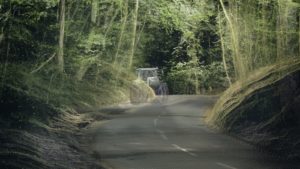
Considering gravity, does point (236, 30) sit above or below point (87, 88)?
above

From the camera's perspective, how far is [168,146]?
2039 centimetres

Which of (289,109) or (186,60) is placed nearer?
(289,109)

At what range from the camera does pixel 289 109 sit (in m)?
21.2

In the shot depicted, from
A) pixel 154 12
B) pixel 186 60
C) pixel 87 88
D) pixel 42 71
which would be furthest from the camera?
pixel 186 60

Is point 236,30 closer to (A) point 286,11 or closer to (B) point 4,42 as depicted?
(A) point 286,11

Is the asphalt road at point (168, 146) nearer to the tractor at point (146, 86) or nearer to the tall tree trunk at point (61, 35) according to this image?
the tall tree trunk at point (61, 35)

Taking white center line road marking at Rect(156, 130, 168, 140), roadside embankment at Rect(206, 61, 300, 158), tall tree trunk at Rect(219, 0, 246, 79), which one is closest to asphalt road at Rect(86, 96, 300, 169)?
white center line road marking at Rect(156, 130, 168, 140)

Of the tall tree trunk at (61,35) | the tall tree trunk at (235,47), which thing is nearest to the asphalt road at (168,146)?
the tall tree trunk at (235,47)

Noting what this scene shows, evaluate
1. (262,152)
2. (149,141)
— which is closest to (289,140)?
(262,152)

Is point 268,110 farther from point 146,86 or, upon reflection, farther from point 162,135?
point 146,86

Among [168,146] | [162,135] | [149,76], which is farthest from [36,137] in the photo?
[149,76]

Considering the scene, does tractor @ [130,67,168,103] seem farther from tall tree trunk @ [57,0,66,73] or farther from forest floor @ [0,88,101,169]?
forest floor @ [0,88,101,169]

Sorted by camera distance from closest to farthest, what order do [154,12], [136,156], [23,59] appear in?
1. [136,156]
2. [23,59]
3. [154,12]

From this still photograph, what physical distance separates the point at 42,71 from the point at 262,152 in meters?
14.2
